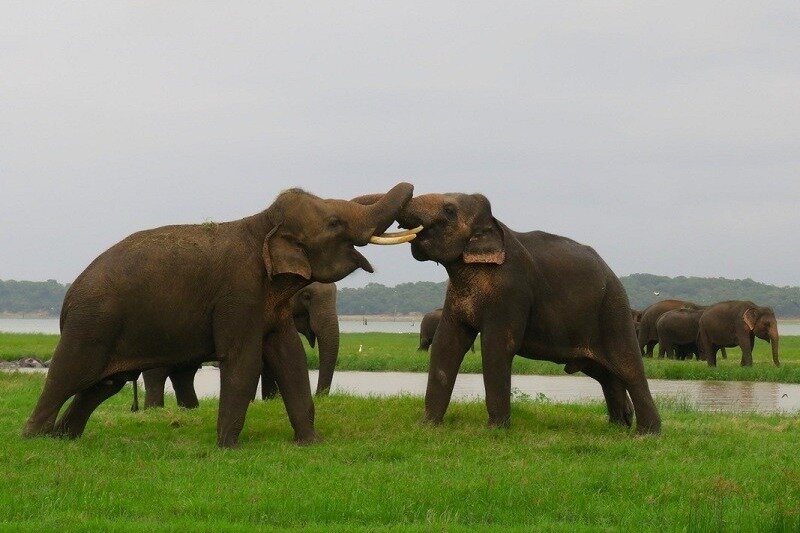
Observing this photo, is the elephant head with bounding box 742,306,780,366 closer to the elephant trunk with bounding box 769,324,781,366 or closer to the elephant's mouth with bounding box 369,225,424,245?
the elephant trunk with bounding box 769,324,781,366

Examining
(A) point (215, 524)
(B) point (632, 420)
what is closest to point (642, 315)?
(B) point (632, 420)

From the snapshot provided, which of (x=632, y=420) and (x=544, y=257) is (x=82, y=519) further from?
(x=632, y=420)

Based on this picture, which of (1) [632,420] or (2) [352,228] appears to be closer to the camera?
(2) [352,228]

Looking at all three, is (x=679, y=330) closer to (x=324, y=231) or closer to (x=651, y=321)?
(x=651, y=321)

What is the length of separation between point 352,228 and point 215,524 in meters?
4.73

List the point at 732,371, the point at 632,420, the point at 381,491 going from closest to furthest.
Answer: the point at 381,491
the point at 632,420
the point at 732,371

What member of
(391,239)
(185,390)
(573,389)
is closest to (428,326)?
(573,389)

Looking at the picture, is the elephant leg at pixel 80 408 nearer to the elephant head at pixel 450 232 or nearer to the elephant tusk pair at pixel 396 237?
the elephant tusk pair at pixel 396 237

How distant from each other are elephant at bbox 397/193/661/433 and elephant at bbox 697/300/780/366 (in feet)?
70.1

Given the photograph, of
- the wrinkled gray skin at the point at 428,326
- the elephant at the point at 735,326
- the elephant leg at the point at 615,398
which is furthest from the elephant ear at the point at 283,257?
the wrinkled gray skin at the point at 428,326

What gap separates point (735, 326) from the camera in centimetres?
3444

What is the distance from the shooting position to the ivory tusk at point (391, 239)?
12039 millimetres

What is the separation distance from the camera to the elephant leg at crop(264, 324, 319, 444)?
40.2 feet

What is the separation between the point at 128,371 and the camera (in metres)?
11.8
